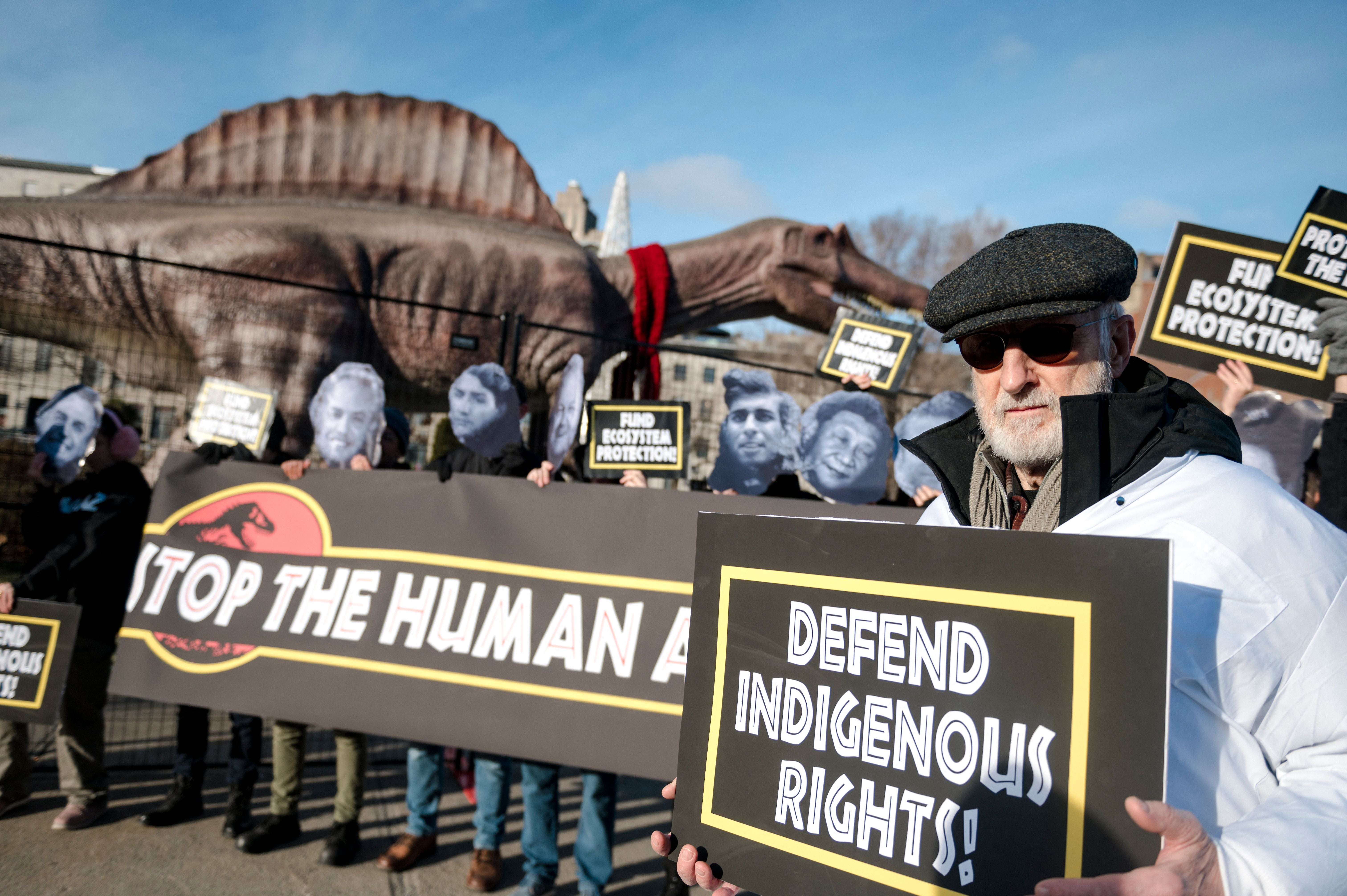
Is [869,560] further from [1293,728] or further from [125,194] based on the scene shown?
[125,194]

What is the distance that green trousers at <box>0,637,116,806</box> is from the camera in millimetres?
4152

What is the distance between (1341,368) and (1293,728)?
10.5 feet

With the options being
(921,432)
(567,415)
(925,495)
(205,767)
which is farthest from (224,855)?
(921,432)

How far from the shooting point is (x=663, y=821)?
16.2ft

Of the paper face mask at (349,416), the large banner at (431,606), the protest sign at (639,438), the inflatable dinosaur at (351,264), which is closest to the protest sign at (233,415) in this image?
the paper face mask at (349,416)

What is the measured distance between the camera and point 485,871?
3791 mm

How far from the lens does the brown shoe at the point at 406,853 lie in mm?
3889


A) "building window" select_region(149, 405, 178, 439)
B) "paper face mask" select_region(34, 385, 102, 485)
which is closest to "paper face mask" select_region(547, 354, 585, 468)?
"paper face mask" select_region(34, 385, 102, 485)

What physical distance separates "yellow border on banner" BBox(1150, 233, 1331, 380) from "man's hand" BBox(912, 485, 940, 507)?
146 centimetres

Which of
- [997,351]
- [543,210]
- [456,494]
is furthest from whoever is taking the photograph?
[543,210]

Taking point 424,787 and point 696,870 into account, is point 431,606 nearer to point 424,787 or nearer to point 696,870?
point 424,787

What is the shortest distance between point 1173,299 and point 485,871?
4.55 meters

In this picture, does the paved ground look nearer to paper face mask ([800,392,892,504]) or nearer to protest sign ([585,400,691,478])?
protest sign ([585,400,691,478])

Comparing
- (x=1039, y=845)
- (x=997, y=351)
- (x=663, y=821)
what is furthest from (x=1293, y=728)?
(x=663, y=821)
